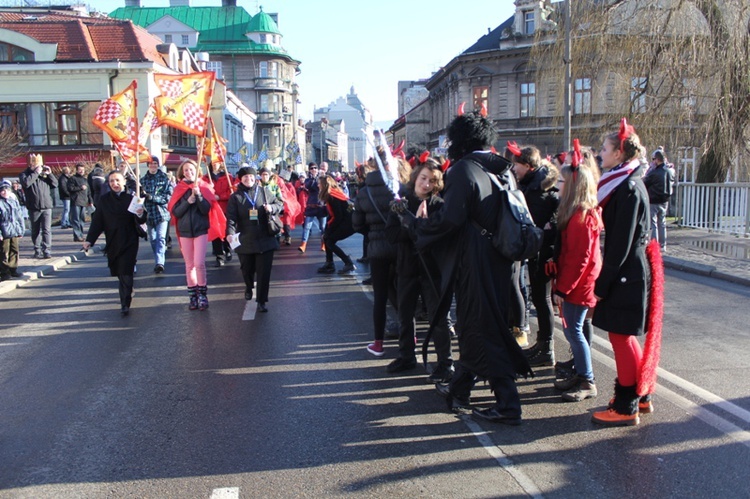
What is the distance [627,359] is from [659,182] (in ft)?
29.1

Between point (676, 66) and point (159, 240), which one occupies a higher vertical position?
point (676, 66)

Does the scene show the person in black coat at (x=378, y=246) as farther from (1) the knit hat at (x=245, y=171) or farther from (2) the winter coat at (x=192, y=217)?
(2) the winter coat at (x=192, y=217)

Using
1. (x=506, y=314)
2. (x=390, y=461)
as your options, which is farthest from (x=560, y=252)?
(x=390, y=461)

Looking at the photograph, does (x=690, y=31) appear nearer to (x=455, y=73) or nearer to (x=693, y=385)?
(x=693, y=385)

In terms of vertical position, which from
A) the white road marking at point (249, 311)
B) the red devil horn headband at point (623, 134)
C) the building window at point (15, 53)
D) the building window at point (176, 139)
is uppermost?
the building window at point (15, 53)

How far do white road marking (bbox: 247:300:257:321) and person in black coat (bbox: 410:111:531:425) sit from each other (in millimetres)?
4065

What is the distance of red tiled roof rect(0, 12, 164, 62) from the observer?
1352 inches

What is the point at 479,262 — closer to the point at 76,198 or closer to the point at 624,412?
the point at 624,412

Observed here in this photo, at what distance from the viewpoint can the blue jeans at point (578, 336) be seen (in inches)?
195

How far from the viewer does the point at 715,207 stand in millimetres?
16000

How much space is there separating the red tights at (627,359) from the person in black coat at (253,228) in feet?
16.4

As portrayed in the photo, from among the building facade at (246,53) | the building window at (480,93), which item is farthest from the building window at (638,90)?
the building facade at (246,53)

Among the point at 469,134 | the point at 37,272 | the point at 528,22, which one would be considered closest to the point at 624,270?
the point at 469,134

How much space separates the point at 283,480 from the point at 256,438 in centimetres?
68
